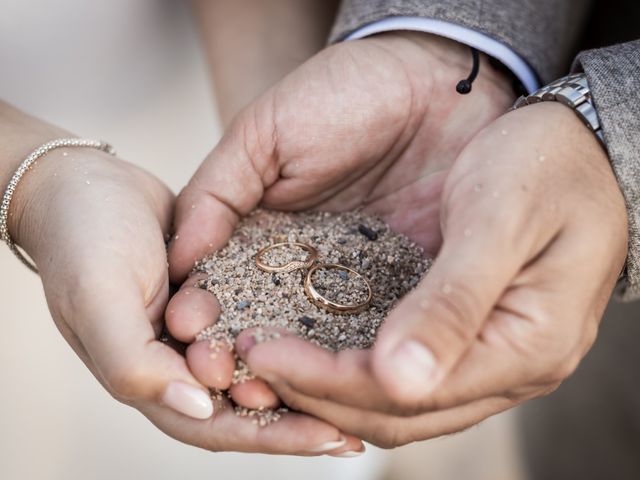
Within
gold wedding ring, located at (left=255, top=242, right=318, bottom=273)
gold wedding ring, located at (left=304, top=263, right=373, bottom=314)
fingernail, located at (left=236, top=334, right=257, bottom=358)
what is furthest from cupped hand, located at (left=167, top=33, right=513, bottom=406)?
fingernail, located at (left=236, top=334, right=257, bottom=358)

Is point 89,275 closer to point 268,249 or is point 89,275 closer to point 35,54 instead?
point 268,249

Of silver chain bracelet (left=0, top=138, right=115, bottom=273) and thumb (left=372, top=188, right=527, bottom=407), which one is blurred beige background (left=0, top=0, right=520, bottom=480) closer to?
silver chain bracelet (left=0, top=138, right=115, bottom=273)

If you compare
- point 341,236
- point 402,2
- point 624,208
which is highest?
point 402,2

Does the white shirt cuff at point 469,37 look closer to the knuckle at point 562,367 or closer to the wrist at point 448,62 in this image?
the wrist at point 448,62

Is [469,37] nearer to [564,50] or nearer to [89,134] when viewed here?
[564,50]

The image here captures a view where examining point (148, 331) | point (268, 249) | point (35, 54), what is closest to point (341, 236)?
point (268, 249)

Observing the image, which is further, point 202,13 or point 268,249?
point 202,13

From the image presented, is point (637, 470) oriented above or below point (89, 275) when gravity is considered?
below

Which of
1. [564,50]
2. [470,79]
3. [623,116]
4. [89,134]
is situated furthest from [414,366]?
Answer: [89,134]
